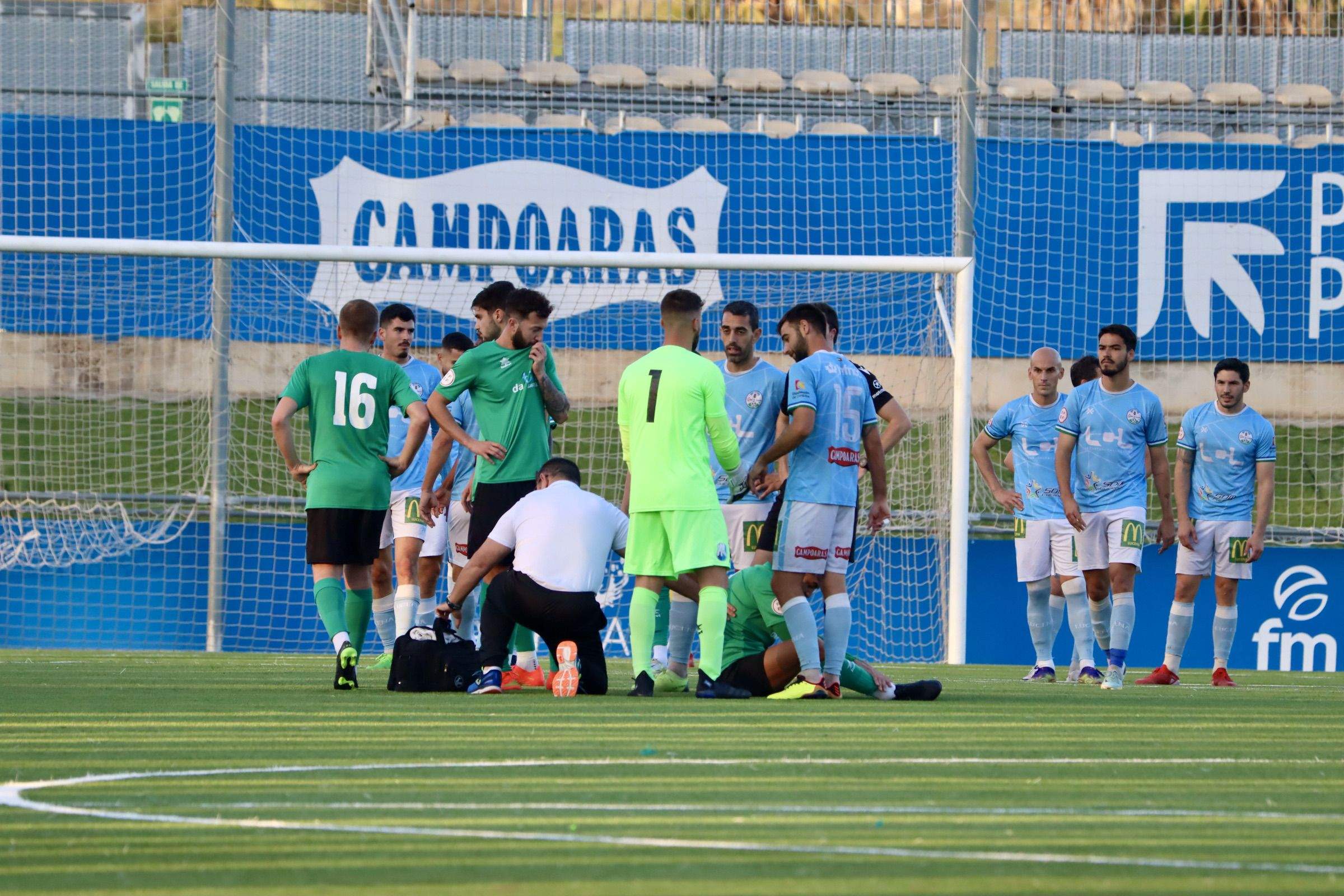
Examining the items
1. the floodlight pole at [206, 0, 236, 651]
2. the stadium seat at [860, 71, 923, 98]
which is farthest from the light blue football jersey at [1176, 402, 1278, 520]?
the stadium seat at [860, 71, 923, 98]

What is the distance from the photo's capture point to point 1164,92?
18.4 meters

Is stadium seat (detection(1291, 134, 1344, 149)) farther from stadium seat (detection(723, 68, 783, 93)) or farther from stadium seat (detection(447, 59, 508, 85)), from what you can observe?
stadium seat (detection(447, 59, 508, 85))

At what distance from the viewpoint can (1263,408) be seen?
14.6 m

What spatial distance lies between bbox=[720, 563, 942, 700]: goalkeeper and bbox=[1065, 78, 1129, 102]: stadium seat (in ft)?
37.1

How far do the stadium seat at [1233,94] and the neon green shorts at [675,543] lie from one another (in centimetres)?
1137

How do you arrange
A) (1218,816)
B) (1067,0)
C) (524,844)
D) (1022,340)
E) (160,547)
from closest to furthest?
1. (524,844)
2. (1218,816)
3. (160,547)
4. (1022,340)
5. (1067,0)

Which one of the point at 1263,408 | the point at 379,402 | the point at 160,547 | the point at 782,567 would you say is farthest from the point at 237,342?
the point at 1263,408

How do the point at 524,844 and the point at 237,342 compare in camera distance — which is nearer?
the point at 524,844

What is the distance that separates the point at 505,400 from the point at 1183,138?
9.16 m

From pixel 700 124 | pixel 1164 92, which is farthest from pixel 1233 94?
pixel 700 124

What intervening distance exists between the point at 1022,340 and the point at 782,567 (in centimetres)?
686

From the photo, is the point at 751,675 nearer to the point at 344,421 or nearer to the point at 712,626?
the point at 712,626

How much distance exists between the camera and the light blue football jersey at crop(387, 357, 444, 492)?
1054 cm

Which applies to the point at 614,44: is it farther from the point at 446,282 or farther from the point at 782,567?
the point at 782,567
